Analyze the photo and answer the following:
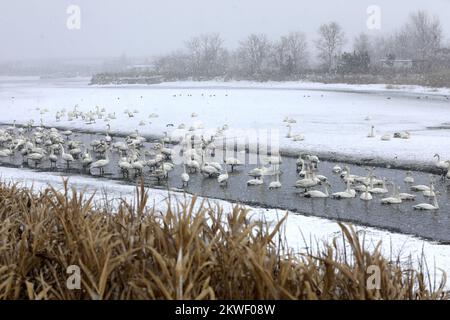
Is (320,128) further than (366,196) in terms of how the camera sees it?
Yes

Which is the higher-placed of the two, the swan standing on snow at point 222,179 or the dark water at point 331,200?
the swan standing on snow at point 222,179

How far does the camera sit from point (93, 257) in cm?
429

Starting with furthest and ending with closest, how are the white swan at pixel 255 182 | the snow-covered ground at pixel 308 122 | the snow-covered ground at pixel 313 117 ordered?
1. the snow-covered ground at pixel 313 117
2. the white swan at pixel 255 182
3. the snow-covered ground at pixel 308 122

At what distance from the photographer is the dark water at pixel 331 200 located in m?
11.3

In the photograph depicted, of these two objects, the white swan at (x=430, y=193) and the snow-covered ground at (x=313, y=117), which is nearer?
the white swan at (x=430, y=193)

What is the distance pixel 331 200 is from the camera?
13.5 metres

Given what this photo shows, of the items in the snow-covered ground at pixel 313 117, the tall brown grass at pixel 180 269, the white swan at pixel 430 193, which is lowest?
the white swan at pixel 430 193

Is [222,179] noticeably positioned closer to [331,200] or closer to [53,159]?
[331,200]

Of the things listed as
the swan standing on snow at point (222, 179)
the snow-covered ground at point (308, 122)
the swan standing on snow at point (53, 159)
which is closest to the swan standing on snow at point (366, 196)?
the snow-covered ground at point (308, 122)

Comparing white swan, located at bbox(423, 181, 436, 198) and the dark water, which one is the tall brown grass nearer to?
the dark water

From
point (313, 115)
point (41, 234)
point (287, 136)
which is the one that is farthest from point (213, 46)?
point (41, 234)

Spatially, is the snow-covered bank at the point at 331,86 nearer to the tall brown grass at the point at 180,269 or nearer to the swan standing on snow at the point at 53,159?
the swan standing on snow at the point at 53,159

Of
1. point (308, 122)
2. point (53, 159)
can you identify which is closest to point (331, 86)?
point (308, 122)
